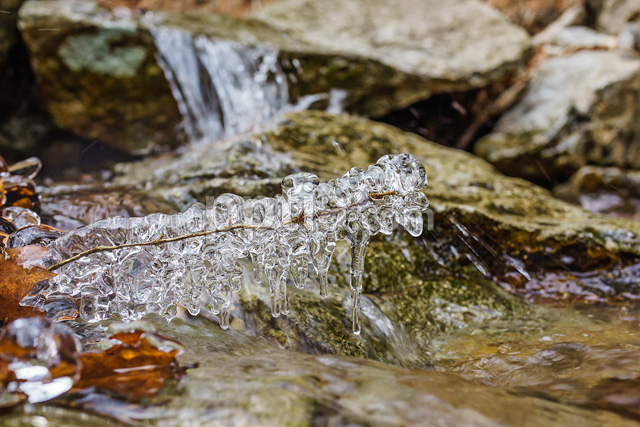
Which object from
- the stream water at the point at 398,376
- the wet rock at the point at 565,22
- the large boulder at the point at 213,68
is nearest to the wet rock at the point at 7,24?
the large boulder at the point at 213,68

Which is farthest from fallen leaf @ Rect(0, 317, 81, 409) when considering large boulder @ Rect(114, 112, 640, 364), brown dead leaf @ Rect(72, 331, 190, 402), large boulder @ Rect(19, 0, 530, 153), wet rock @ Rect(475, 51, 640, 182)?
wet rock @ Rect(475, 51, 640, 182)

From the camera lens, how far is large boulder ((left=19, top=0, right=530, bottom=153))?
4.64 m

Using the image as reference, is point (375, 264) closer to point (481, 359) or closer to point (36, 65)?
point (481, 359)

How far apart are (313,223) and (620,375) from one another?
1.07 meters

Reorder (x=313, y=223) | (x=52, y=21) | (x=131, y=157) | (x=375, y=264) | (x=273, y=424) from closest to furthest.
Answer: (x=273, y=424) → (x=313, y=223) → (x=375, y=264) → (x=52, y=21) → (x=131, y=157)

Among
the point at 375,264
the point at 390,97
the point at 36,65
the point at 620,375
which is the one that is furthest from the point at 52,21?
the point at 620,375

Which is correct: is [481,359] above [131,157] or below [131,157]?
below

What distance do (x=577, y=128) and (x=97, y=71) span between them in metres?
5.60

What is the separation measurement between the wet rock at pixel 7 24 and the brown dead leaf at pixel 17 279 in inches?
167

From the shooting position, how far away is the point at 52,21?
14.6 feet

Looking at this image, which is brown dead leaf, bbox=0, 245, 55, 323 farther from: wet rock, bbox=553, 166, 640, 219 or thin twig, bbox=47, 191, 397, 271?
wet rock, bbox=553, 166, 640, 219

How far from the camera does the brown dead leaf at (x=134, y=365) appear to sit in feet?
3.34

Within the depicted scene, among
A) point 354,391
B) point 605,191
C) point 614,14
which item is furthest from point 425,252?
point 614,14

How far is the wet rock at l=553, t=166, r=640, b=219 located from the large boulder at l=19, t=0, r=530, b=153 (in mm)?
1586
